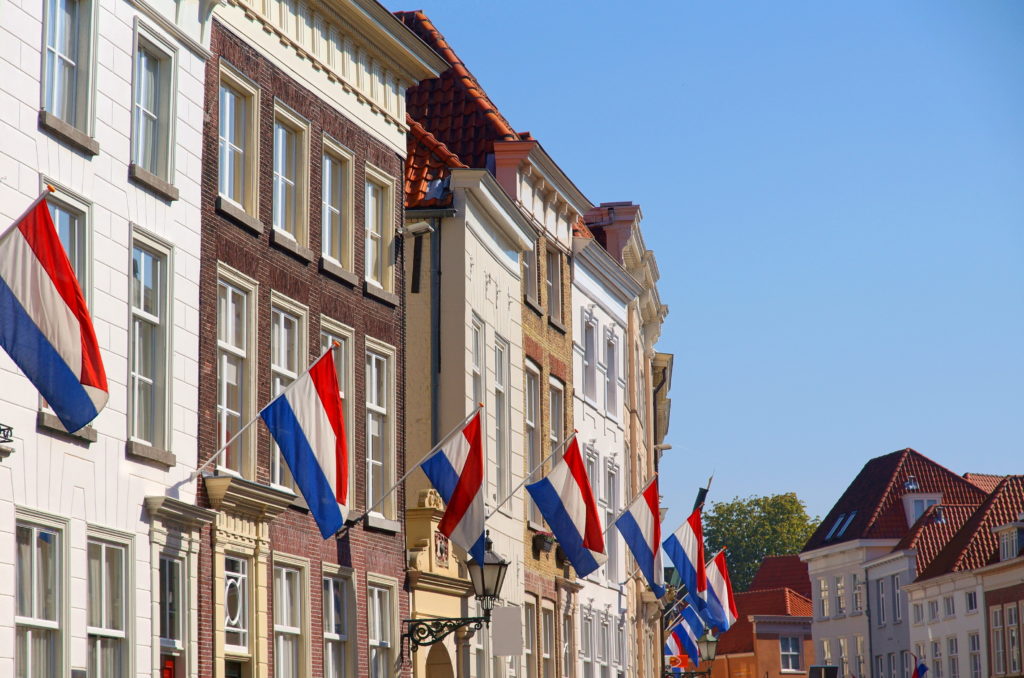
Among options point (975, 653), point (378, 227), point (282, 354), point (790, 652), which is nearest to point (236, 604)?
point (282, 354)

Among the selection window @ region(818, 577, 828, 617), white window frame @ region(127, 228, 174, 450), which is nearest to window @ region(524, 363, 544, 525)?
white window frame @ region(127, 228, 174, 450)

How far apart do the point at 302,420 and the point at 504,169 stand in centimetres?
1466

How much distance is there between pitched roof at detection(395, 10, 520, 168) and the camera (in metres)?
33.4

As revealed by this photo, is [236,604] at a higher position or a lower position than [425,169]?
lower

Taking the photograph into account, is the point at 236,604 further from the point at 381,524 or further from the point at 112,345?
the point at 381,524

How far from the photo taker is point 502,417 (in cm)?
2973

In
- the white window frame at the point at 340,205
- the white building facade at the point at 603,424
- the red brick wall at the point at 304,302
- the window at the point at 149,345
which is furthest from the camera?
the white building facade at the point at 603,424

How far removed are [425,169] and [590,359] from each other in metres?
11.5

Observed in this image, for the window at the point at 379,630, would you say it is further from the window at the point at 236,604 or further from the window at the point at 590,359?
the window at the point at 590,359

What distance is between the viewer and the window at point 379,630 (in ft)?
78.1

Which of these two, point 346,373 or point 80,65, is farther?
point 346,373

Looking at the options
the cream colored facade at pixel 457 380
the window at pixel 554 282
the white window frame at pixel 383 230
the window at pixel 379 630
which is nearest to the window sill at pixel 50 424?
the window at pixel 379 630

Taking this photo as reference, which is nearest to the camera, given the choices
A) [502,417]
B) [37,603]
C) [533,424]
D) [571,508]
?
[37,603]

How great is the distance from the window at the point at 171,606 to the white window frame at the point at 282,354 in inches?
105
